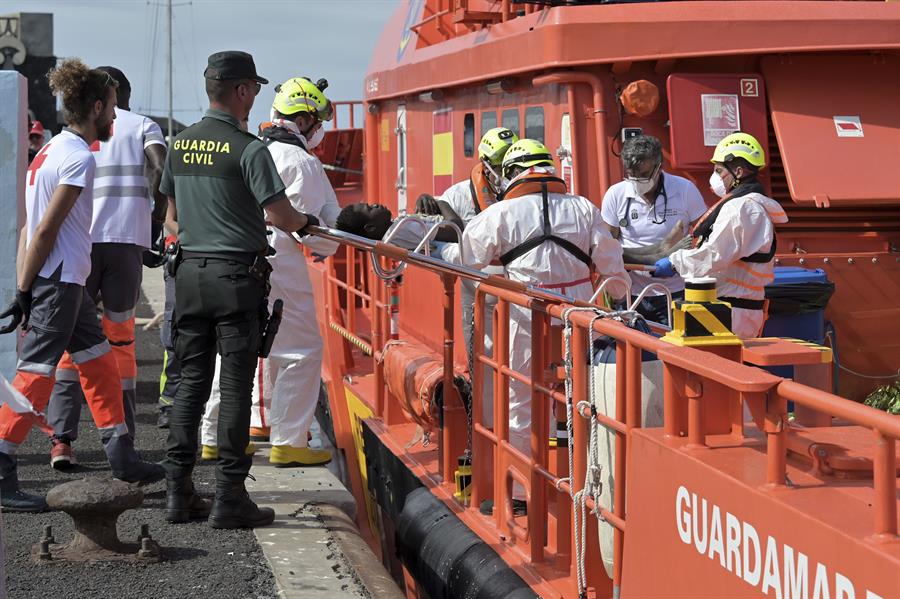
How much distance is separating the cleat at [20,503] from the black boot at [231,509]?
851mm

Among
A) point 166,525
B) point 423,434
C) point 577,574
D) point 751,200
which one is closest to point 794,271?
point 751,200

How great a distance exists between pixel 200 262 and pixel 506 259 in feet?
4.12

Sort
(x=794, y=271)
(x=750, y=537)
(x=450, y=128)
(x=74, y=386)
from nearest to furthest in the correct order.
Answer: (x=750, y=537) → (x=794, y=271) → (x=74, y=386) → (x=450, y=128)

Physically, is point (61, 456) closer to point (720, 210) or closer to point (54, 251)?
point (54, 251)

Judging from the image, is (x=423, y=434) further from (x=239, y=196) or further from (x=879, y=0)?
(x=879, y=0)

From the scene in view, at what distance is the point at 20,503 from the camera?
5695mm

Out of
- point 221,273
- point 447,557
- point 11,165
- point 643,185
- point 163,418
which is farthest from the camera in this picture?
point 163,418

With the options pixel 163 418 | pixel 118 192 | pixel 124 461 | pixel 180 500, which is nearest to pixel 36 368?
pixel 124 461

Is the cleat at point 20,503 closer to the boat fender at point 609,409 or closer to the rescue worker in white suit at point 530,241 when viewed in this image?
the rescue worker in white suit at point 530,241

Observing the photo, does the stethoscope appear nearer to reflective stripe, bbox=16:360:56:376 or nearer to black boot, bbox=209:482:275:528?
black boot, bbox=209:482:275:528

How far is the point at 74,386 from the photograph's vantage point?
6.58 metres

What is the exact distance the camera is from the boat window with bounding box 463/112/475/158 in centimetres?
756

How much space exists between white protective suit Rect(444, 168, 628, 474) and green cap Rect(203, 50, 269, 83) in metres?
1.14

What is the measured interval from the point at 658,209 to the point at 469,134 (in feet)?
5.52
